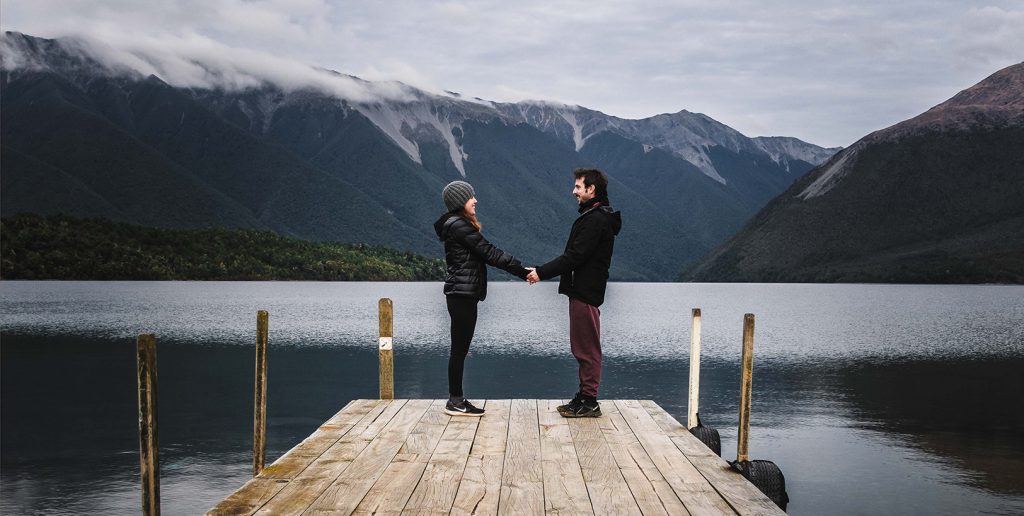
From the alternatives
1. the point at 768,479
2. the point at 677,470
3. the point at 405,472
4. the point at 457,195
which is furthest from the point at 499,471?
the point at 768,479

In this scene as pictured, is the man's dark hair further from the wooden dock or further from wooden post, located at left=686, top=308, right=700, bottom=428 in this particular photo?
wooden post, located at left=686, top=308, right=700, bottom=428

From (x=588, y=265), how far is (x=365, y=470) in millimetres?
4024

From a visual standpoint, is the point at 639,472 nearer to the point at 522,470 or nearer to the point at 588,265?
the point at 522,470

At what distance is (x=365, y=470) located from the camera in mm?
8133

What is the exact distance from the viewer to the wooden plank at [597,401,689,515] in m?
6.95

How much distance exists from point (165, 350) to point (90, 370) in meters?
10.0

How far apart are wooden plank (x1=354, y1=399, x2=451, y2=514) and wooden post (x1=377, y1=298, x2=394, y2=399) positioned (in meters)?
2.01

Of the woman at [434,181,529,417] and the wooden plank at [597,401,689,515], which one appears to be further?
the woman at [434,181,529,417]

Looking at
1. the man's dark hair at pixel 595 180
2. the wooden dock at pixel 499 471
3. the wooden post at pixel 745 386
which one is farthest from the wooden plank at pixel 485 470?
the wooden post at pixel 745 386

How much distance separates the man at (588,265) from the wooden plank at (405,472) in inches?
79.5

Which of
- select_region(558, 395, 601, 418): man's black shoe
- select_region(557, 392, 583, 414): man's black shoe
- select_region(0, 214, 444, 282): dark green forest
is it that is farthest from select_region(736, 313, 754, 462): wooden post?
select_region(0, 214, 444, 282): dark green forest

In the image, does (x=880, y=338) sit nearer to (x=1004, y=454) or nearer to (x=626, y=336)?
(x=626, y=336)

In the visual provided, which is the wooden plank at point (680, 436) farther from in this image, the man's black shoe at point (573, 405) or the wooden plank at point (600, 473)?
the man's black shoe at point (573, 405)

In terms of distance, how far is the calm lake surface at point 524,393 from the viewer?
17.5 m
